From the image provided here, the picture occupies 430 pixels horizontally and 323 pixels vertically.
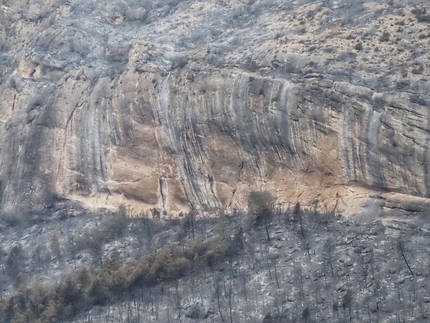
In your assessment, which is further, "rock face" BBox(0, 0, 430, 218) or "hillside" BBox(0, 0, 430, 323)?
"rock face" BBox(0, 0, 430, 218)

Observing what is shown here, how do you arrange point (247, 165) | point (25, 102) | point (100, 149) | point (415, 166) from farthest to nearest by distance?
point (25, 102)
point (100, 149)
point (247, 165)
point (415, 166)

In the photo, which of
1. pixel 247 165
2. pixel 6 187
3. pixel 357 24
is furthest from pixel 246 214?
pixel 6 187

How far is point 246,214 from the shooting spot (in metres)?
61.2

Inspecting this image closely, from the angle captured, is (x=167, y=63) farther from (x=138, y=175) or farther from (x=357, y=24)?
Result: (x=357, y=24)

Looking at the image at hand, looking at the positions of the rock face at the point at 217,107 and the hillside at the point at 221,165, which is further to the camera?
the rock face at the point at 217,107

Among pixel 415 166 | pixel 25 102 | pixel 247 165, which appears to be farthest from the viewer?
pixel 25 102

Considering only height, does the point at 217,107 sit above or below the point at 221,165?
above

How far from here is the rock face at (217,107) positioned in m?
57.1

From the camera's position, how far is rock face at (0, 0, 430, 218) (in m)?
57.1

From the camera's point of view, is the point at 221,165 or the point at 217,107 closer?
the point at 217,107

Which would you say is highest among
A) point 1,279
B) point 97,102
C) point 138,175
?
point 97,102

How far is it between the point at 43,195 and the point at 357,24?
2187cm

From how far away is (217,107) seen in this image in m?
62.8

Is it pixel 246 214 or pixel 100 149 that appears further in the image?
pixel 100 149
